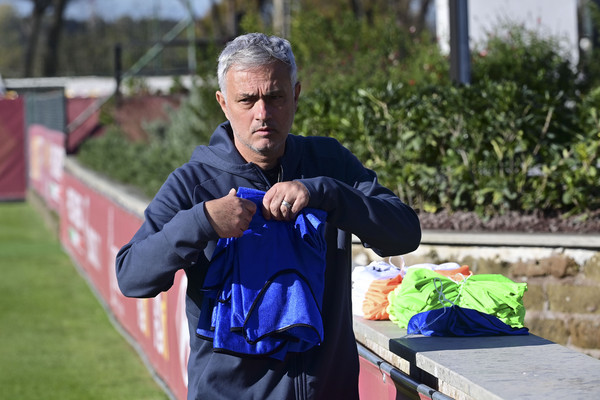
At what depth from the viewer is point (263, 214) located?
2676mm

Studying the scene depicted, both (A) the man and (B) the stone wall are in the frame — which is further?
(B) the stone wall

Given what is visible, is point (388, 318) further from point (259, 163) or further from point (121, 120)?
point (121, 120)

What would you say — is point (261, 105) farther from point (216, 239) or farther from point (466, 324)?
point (466, 324)

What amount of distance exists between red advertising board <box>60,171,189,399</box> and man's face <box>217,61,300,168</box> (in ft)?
10.7

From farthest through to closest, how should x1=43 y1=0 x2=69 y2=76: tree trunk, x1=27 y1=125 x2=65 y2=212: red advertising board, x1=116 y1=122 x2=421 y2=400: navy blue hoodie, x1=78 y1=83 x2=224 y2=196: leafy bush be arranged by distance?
1. x1=43 y1=0 x2=69 y2=76: tree trunk
2. x1=27 y1=125 x2=65 y2=212: red advertising board
3. x1=78 y1=83 x2=224 y2=196: leafy bush
4. x1=116 y1=122 x2=421 y2=400: navy blue hoodie

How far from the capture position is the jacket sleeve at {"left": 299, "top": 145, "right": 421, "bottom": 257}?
8.80 ft

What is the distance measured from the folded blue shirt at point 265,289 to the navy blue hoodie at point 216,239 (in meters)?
0.06

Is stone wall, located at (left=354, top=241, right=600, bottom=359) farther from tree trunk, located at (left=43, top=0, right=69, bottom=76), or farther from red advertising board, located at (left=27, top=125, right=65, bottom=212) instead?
tree trunk, located at (left=43, top=0, right=69, bottom=76)

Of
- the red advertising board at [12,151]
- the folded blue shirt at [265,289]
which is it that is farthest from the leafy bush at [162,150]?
the folded blue shirt at [265,289]

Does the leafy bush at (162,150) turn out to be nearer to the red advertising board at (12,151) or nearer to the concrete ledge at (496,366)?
the concrete ledge at (496,366)

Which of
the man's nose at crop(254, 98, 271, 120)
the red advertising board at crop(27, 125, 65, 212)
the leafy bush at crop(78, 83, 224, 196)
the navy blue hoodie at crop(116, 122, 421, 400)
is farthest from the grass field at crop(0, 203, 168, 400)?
the man's nose at crop(254, 98, 271, 120)

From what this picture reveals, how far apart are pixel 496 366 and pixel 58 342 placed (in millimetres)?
6545

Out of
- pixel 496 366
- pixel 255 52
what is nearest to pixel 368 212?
pixel 255 52

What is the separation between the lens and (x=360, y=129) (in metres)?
7.39
